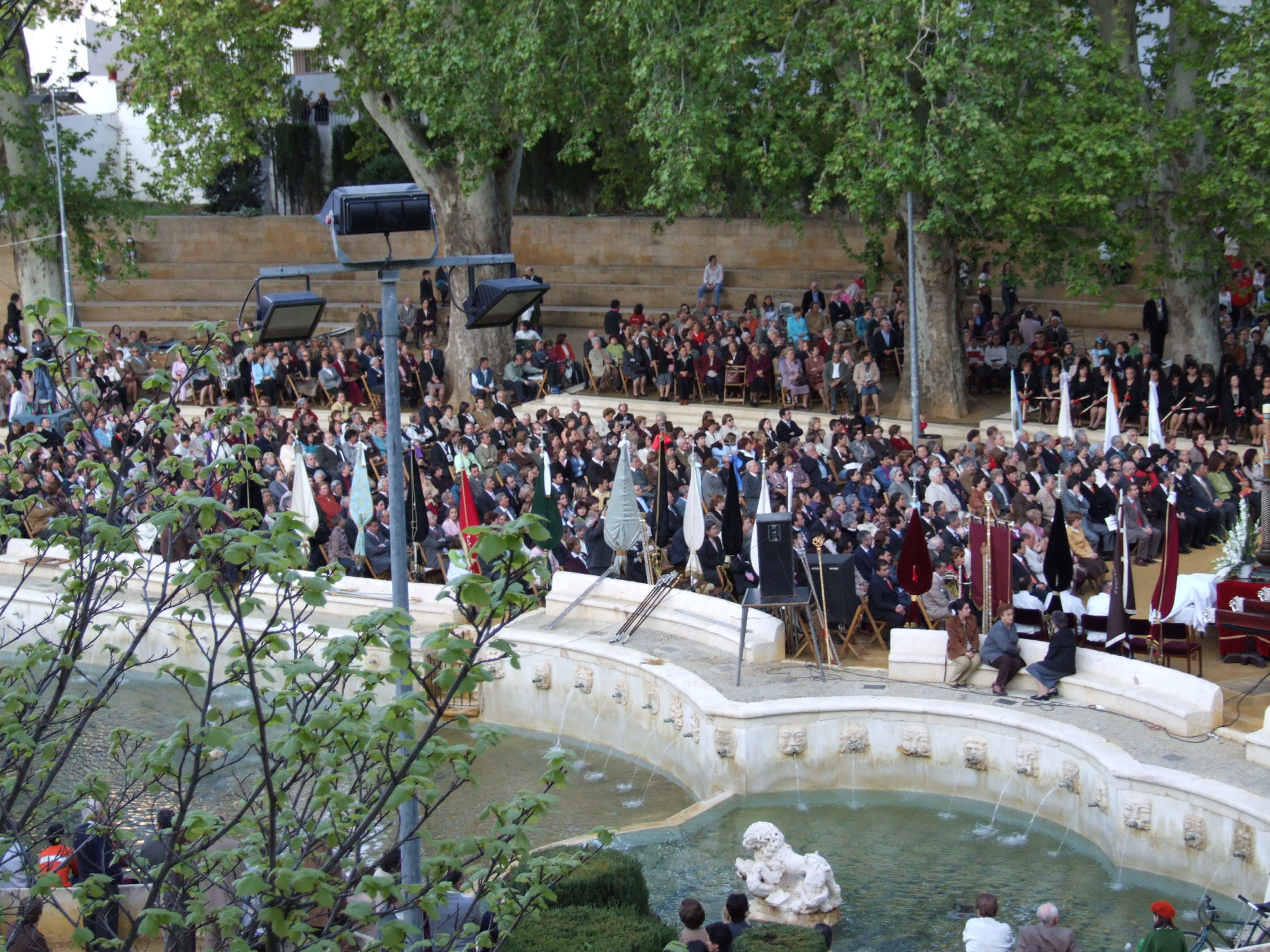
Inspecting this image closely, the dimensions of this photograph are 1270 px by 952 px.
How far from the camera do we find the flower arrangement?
14.8 m

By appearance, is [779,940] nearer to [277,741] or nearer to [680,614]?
[277,741]

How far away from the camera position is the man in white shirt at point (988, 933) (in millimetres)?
10195

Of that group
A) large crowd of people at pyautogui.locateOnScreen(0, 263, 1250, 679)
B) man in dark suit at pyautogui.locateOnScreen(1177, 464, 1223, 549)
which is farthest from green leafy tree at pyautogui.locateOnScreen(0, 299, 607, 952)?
man in dark suit at pyautogui.locateOnScreen(1177, 464, 1223, 549)

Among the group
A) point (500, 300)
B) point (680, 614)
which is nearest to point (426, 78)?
point (680, 614)

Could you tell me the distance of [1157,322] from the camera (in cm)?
2433

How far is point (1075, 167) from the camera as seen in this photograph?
68.6 ft

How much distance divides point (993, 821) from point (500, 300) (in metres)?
6.74

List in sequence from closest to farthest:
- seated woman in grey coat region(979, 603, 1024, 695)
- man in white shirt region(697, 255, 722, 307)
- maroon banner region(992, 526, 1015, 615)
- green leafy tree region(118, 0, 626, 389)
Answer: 1. seated woman in grey coat region(979, 603, 1024, 695)
2. maroon banner region(992, 526, 1015, 615)
3. green leafy tree region(118, 0, 626, 389)
4. man in white shirt region(697, 255, 722, 307)

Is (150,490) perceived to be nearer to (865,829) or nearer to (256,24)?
(865,829)

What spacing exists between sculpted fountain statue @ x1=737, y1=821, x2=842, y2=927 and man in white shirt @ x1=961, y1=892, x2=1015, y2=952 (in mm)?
1401

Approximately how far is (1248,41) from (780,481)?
851 cm

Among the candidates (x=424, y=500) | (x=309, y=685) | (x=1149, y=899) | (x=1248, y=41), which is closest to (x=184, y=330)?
(x=424, y=500)

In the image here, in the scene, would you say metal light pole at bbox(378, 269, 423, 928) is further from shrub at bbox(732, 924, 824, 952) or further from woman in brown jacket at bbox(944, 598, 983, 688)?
woman in brown jacket at bbox(944, 598, 983, 688)

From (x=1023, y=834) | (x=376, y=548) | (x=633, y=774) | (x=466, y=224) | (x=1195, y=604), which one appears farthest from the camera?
(x=466, y=224)
